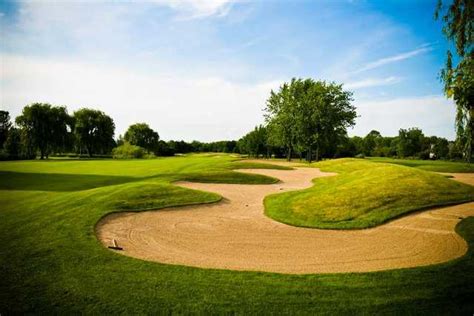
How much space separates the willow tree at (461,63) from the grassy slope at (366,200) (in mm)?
5737

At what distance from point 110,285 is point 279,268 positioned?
15.7 feet

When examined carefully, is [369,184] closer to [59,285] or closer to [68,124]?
[59,285]

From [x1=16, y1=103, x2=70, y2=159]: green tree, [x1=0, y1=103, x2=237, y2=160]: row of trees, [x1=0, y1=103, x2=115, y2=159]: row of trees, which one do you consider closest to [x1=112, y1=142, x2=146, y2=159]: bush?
[x1=0, y1=103, x2=237, y2=160]: row of trees

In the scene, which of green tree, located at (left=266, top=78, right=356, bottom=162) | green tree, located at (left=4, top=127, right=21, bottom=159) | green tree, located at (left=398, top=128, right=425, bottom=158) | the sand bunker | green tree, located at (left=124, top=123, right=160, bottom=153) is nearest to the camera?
the sand bunker

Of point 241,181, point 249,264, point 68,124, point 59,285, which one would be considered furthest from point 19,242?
point 68,124

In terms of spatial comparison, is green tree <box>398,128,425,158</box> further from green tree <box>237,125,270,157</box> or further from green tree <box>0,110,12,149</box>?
green tree <box>0,110,12,149</box>

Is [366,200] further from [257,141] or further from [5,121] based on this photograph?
[5,121]

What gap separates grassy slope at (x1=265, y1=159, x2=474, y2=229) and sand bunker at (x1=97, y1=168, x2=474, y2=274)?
802 mm

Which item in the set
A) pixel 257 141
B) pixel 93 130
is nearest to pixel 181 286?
pixel 257 141

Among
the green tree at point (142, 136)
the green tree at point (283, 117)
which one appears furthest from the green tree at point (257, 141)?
the green tree at point (142, 136)

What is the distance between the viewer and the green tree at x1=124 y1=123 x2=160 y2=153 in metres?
114

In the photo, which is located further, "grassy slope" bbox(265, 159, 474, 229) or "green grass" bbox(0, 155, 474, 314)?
"grassy slope" bbox(265, 159, 474, 229)

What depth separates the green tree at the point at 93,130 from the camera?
8681 centimetres

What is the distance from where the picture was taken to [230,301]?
6.42m
